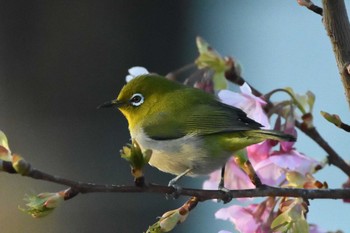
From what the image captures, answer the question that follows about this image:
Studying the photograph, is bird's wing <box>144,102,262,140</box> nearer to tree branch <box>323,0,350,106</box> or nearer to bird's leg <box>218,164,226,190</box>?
bird's leg <box>218,164,226,190</box>

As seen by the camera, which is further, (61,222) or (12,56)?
(12,56)

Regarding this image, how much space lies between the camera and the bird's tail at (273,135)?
778 millimetres

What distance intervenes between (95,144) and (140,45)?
34 cm

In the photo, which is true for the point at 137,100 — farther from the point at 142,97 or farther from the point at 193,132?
the point at 193,132

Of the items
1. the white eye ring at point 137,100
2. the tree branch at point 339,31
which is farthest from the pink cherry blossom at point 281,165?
the white eye ring at point 137,100

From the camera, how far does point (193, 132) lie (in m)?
0.95

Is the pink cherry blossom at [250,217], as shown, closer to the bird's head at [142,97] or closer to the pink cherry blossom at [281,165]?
the pink cherry blossom at [281,165]

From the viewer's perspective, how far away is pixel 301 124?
0.85m

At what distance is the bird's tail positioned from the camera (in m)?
0.78

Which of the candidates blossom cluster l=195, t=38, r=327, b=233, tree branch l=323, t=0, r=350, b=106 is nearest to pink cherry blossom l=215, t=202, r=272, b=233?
blossom cluster l=195, t=38, r=327, b=233

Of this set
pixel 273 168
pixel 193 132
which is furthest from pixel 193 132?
pixel 273 168

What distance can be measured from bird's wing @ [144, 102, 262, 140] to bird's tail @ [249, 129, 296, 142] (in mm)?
41

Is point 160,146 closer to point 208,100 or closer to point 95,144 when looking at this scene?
point 208,100

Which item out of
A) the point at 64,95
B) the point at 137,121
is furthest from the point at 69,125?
the point at 137,121
